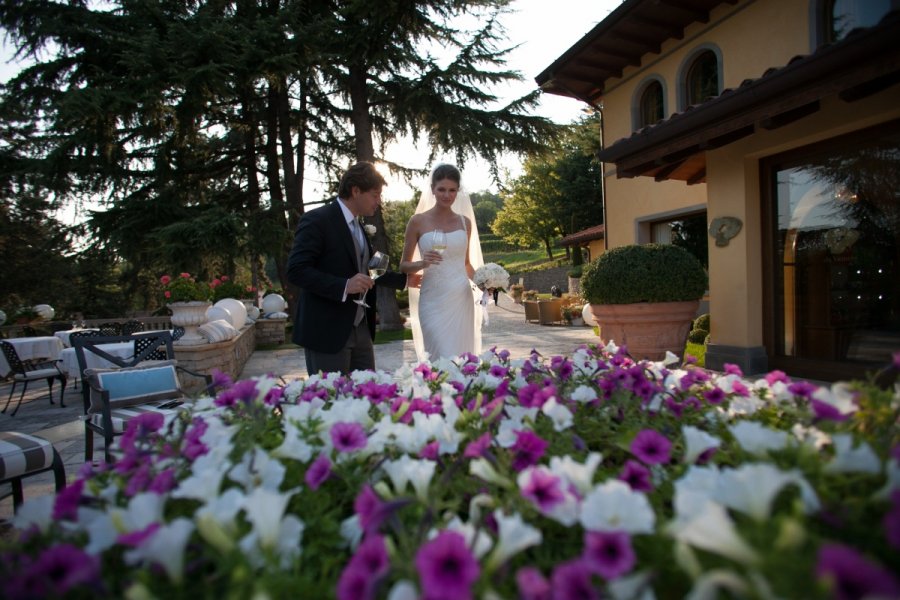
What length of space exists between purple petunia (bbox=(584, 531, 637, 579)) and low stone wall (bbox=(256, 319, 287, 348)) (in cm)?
1372

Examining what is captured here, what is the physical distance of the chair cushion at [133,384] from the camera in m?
3.73

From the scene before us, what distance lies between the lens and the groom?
2.88m

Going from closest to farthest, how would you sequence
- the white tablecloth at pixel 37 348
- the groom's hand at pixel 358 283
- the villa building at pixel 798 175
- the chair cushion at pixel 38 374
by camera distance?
the groom's hand at pixel 358 283 < the villa building at pixel 798 175 < the chair cushion at pixel 38 374 < the white tablecloth at pixel 37 348

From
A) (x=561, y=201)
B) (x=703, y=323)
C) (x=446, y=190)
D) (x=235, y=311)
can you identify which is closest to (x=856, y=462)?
(x=446, y=190)

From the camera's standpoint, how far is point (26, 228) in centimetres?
1677

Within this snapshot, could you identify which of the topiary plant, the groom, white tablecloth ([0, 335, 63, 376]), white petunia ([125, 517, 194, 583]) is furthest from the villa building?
white tablecloth ([0, 335, 63, 376])

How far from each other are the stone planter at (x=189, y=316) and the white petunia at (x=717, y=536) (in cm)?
704

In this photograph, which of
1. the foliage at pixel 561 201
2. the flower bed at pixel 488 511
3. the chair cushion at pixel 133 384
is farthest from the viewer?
the foliage at pixel 561 201

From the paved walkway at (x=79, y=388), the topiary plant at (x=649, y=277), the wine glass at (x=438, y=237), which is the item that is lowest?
the paved walkway at (x=79, y=388)

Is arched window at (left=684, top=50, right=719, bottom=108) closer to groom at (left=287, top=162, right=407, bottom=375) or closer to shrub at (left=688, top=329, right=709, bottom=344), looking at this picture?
shrub at (left=688, top=329, right=709, bottom=344)

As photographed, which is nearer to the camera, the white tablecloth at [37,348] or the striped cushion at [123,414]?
the striped cushion at [123,414]

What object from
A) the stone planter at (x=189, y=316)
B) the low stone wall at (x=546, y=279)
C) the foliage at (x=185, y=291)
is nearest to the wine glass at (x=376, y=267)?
the stone planter at (x=189, y=316)

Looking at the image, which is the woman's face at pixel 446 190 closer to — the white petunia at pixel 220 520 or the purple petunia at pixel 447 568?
the white petunia at pixel 220 520

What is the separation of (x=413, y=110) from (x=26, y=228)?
14.2 metres
